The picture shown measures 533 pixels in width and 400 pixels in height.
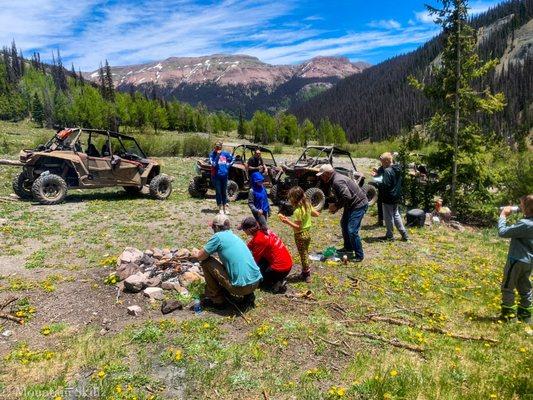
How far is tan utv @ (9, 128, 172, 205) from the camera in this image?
41.9 ft

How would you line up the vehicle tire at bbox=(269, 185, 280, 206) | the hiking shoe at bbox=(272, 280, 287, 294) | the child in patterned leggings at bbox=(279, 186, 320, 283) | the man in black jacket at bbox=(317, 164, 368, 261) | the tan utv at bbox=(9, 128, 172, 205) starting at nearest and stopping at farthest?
the hiking shoe at bbox=(272, 280, 287, 294) < the child in patterned leggings at bbox=(279, 186, 320, 283) < the man in black jacket at bbox=(317, 164, 368, 261) < the tan utv at bbox=(9, 128, 172, 205) < the vehicle tire at bbox=(269, 185, 280, 206)

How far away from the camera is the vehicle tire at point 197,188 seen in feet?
51.1

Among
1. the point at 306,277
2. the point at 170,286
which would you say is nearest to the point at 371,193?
the point at 306,277

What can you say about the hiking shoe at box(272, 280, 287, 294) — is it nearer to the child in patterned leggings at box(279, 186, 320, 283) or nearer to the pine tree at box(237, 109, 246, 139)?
the child in patterned leggings at box(279, 186, 320, 283)

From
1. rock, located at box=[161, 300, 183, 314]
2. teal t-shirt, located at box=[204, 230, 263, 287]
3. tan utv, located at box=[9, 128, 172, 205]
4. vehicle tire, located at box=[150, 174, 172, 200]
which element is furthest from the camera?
vehicle tire, located at box=[150, 174, 172, 200]

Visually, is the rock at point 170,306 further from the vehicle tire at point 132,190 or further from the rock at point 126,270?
the vehicle tire at point 132,190

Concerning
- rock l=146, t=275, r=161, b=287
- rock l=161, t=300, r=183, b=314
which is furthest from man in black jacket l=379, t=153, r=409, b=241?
rock l=161, t=300, r=183, b=314

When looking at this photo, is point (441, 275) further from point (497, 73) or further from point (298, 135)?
point (497, 73)

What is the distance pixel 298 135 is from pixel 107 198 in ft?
262

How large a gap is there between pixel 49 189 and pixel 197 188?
198 inches

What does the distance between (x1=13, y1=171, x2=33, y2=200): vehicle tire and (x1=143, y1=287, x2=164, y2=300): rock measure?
364 inches

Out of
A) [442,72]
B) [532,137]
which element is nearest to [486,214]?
[442,72]

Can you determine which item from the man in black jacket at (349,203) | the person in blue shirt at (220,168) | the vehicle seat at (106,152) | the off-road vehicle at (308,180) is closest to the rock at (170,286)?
the man in black jacket at (349,203)

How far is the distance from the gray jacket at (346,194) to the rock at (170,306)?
12.9ft
